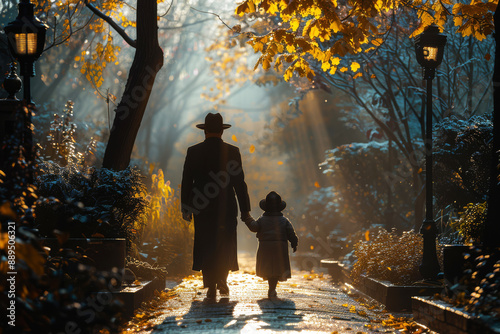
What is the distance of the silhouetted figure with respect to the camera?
9266 mm

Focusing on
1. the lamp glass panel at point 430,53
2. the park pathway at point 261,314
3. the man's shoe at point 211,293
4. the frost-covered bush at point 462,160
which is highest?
the lamp glass panel at point 430,53

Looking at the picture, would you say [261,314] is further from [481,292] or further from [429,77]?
[429,77]

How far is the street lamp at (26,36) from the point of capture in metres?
8.23

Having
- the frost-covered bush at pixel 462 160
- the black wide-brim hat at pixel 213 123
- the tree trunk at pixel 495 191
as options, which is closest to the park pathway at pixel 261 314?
the tree trunk at pixel 495 191

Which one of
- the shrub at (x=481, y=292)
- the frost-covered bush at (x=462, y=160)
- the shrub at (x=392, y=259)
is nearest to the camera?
the shrub at (x=481, y=292)

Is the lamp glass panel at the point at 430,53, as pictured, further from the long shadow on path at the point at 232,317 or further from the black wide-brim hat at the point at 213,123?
the long shadow on path at the point at 232,317

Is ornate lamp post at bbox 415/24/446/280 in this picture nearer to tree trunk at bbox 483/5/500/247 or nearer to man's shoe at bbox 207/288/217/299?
tree trunk at bbox 483/5/500/247

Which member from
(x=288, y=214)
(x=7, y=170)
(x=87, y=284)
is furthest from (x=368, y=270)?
(x=288, y=214)

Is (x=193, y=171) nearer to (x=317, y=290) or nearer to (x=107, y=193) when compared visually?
(x=107, y=193)

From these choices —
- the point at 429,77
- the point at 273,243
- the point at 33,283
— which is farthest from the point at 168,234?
the point at 33,283

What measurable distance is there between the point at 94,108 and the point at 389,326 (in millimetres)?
A: 40042

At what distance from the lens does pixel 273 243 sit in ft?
31.0

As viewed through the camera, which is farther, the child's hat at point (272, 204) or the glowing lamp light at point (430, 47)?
the glowing lamp light at point (430, 47)

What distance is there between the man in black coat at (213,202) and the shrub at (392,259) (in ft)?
8.00
